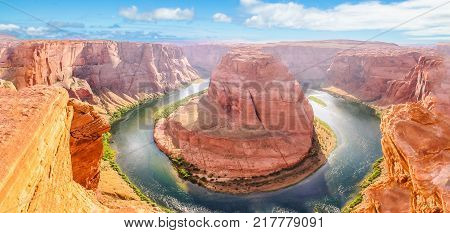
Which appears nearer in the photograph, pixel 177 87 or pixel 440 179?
pixel 440 179

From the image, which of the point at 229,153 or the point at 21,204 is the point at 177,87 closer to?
the point at 229,153

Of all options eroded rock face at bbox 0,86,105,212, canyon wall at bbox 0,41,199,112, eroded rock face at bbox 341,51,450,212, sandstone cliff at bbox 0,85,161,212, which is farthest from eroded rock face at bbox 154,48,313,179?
eroded rock face at bbox 0,86,105,212

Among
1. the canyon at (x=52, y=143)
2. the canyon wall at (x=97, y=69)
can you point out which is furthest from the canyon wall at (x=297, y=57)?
the canyon at (x=52, y=143)

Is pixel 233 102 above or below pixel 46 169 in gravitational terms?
below

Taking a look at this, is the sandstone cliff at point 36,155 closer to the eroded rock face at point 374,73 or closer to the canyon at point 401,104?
the canyon at point 401,104

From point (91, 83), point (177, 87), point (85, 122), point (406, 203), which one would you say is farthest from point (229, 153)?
point (177, 87)

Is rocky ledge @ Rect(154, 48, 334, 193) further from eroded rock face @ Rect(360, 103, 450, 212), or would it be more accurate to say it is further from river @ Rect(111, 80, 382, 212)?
eroded rock face @ Rect(360, 103, 450, 212)
